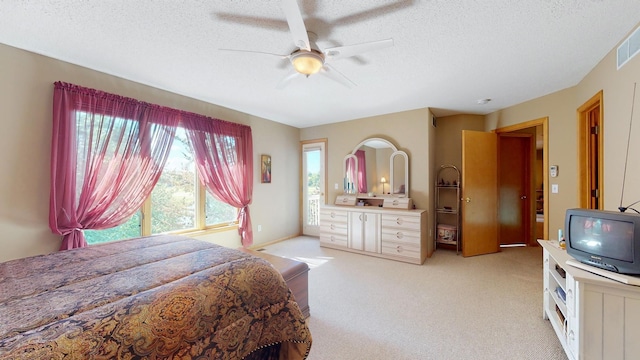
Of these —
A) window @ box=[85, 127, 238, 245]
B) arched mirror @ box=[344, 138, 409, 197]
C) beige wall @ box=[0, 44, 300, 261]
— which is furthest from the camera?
arched mirror @ box=[344, 138, 409, 197]

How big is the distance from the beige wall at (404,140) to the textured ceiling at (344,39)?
0.86 metres

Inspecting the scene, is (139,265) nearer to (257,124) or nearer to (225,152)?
(225,152)

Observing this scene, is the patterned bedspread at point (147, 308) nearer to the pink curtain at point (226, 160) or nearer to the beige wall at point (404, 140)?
the pink curtain at point (226, 160)

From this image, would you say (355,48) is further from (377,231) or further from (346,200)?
(346,200)

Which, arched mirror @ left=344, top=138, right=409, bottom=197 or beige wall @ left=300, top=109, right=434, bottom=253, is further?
arched mirror @ left=344, top=138, right=409, bottom=197

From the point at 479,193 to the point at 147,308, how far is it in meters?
4.36

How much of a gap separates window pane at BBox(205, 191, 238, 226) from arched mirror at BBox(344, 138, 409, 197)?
2.09 meters

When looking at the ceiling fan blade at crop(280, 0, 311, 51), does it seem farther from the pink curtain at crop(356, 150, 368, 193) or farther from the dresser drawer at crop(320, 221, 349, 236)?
the dresser drawer at crop(320, 221, 349, 236)

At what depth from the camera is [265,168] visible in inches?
174

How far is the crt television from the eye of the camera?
1.37m

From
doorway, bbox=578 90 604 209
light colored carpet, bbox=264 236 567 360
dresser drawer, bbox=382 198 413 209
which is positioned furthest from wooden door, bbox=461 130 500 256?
doorway, bbox=578 90 604 209

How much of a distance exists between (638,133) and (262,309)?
9.77 feet

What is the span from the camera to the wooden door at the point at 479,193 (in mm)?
3781

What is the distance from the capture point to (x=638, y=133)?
181 cm
